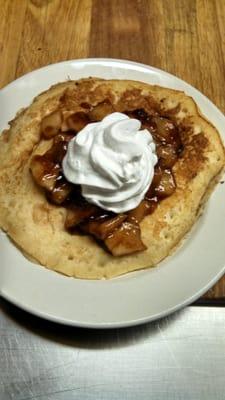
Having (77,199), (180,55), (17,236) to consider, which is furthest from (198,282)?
(180,55)

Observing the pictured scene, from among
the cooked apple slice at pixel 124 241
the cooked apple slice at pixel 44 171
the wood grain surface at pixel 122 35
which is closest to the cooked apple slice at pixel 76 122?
the cooked apple slice at pixel 44 171

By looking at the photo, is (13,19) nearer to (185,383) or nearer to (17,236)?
(17,236)

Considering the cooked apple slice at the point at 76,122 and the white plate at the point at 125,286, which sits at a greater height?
the cooked apple slice at the point at 76,122

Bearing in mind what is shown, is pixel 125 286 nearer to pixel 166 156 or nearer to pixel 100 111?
pixel 166 156

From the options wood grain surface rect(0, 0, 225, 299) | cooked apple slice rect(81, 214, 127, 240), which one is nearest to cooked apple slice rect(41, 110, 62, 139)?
cooked apple slice rect(81, 214, 127, 240)

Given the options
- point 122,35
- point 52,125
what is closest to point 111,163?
point 52,125

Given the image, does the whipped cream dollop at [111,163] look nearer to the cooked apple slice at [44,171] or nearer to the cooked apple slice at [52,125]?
the cooked apple slice at [44,171]

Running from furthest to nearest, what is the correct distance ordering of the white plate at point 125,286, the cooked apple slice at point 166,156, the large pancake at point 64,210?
1. the cooked apple slice at point 166,156
2. the large pancake at point 64,210
3. the white plate at point 125,286

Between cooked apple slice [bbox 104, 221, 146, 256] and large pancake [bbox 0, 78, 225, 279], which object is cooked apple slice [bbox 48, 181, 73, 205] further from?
cooked apple slice [bbox 104, 221, 146, 256]
